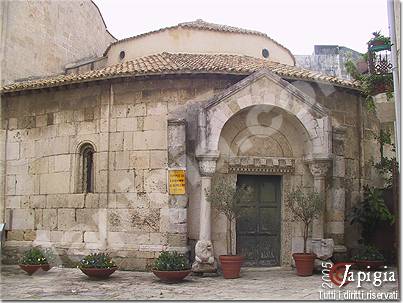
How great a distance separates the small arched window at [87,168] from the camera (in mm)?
13461

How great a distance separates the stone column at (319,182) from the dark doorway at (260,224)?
940 mm

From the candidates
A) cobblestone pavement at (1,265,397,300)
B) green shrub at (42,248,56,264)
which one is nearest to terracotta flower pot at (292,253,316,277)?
cobblestone pavement at (1,265,397,300)

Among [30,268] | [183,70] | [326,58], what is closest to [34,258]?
[30,268]

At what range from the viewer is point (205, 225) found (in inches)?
460

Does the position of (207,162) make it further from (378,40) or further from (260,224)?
(378,40)

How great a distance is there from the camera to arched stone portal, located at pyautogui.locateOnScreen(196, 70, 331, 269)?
11.9 m

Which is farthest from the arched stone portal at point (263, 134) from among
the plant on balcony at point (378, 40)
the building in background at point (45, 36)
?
the building in background at point (45, 36)

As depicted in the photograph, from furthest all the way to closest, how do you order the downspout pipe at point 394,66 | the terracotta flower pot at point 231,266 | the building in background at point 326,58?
1. the building in background at point 326,58
2. the terracotta flower pot at point 231,266
3. the downspout pipe at point 394,66

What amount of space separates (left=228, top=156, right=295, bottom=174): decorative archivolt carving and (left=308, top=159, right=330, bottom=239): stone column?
58 cm

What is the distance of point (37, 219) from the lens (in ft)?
45.5

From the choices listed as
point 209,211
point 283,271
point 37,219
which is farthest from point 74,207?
point 283,271

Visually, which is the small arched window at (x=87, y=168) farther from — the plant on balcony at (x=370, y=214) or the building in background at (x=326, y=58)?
the building in background at (x=326, y=58)

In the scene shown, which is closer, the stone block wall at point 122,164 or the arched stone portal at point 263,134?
the arched stone portal at point 263,134

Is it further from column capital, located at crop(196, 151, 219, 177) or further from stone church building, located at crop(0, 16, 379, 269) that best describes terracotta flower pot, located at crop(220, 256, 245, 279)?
column capital, located at crop(196, 151, 219, 177)
